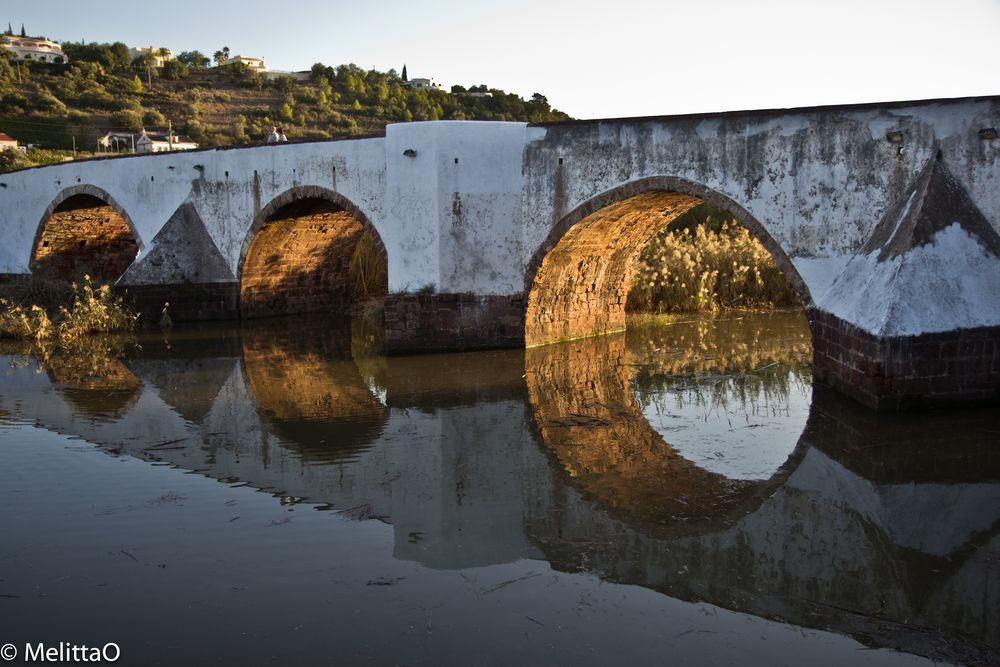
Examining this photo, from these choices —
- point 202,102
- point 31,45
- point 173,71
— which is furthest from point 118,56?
point 31,45

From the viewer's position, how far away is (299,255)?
1681 cm

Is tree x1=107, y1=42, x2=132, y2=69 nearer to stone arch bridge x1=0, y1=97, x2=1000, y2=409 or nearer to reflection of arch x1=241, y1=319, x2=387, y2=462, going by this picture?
stone arch bridge x1=0, y1=97, x2=1000, y2=409

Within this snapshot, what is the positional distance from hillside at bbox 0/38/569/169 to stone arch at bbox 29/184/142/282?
16.5 meters

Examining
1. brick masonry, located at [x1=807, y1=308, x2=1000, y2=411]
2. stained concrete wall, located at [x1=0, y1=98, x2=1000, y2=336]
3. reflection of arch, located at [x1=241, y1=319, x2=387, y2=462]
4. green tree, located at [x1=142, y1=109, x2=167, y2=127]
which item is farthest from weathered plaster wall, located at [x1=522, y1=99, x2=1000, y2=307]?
green tree, located at [x1=142, y1=109, x2=167, y2=127]

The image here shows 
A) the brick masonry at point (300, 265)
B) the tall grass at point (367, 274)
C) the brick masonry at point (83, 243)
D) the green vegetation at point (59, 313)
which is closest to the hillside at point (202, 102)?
the brick masonry at point (83, 243)

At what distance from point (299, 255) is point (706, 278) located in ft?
25.5

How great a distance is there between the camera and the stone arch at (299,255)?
15.1 meters

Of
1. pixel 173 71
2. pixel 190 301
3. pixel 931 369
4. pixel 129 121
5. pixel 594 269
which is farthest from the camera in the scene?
pixel 173 71

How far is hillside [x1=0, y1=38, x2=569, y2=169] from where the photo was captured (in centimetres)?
4181

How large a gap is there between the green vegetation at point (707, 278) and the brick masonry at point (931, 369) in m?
7.53

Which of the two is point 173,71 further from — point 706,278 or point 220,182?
point 706,278

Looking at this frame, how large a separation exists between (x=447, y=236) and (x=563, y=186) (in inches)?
70.1

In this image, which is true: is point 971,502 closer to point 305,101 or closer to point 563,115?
point 563,115

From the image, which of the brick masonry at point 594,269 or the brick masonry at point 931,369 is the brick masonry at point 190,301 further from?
the brick masonry at point 931,369
